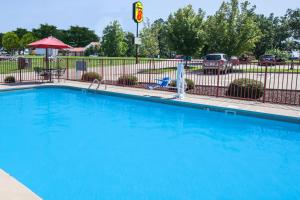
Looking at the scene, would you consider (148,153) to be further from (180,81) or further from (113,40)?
(113,40)

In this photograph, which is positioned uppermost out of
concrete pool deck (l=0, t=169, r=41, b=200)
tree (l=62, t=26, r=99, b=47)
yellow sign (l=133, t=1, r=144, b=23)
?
tree (l=62, t=26, r=99, b=47)

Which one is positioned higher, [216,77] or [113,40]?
[113,40]

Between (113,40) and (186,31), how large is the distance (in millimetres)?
30884

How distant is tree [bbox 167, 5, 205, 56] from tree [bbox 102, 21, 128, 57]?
27984mm

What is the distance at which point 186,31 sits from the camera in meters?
32.3

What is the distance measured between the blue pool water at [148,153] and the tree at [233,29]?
18.2m

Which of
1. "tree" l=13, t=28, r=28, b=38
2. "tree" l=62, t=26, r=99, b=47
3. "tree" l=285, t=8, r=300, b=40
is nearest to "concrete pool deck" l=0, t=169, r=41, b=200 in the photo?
"tree" l=285, t=8, r=300, b=40

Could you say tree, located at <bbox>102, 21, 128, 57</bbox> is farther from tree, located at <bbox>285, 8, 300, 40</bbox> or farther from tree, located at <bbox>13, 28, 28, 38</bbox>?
tree, located at <bbox>13, 28, 28, 38</bbox>

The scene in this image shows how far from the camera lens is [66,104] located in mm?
13828

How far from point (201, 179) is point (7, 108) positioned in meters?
9.47

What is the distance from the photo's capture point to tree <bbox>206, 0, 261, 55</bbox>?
1117 inches

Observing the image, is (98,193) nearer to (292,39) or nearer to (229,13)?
(229,13)

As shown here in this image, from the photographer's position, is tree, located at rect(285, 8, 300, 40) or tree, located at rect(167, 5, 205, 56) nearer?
tree, located at rect(167, 5, 205, 56)

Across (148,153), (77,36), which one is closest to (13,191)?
(148,153)
